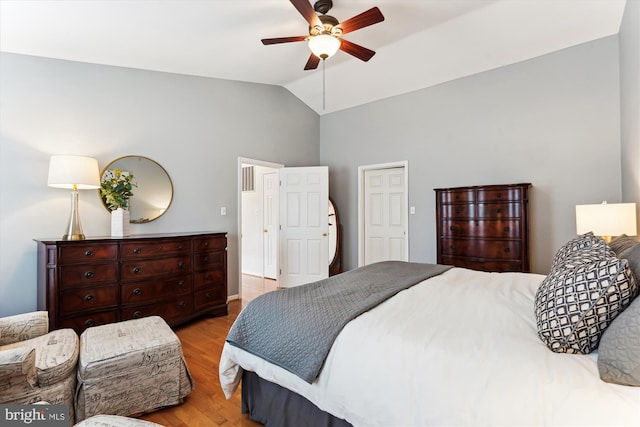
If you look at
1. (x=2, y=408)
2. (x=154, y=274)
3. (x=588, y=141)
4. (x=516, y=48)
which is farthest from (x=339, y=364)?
(x=516, y=48)

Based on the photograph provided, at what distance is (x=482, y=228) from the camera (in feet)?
12.3

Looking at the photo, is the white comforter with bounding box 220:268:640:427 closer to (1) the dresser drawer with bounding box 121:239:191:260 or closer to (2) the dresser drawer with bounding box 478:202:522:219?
(1) the dresser drawer with bounding box 121:239:191:260

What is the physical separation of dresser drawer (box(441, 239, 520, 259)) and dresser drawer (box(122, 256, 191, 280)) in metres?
2.98

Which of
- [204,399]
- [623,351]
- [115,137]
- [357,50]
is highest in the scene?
[357,50]

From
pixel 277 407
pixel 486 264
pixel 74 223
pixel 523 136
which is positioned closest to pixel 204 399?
pixel 277 407

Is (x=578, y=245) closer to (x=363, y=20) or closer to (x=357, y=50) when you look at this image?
(x=363, y=20)

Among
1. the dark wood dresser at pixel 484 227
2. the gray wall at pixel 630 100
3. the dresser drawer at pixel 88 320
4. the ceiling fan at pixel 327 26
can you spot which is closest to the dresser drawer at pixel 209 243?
the dresser drawer at pixel 88 320

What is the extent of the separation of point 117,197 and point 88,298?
0.98 m

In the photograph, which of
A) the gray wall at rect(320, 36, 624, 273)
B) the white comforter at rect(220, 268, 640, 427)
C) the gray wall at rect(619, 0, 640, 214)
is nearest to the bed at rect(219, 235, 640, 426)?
the white comforter at rect(220, 268, 640, 427)

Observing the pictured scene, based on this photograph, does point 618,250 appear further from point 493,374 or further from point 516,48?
point 516,48

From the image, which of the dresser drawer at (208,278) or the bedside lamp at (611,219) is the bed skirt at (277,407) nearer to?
the dresser drawer at (208,278)

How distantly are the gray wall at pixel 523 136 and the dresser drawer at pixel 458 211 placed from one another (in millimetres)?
540

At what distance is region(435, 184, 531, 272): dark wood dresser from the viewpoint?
11.7ft

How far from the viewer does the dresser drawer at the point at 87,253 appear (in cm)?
266
